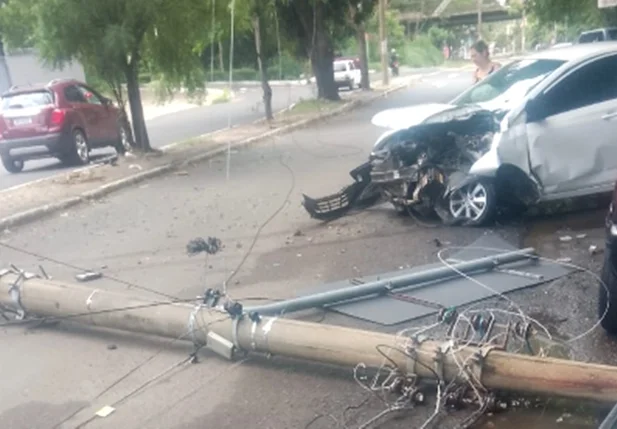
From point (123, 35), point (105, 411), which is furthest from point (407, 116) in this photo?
point (123, 35)

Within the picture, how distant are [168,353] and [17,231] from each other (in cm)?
603

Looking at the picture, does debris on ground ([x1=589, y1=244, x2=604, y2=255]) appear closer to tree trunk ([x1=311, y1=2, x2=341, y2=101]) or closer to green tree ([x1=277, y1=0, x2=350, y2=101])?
green tree ([x1=277, y1=0, x2=350, y2=101])

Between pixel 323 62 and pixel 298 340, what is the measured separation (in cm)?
2857

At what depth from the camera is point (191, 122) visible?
98.1 feet

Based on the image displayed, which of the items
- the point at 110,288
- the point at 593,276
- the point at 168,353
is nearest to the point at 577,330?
the point at 593,276

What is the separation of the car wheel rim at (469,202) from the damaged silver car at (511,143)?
1 centimetres

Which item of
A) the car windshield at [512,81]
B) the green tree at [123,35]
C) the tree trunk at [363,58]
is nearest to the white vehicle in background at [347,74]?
the tree trunk at [363,58]

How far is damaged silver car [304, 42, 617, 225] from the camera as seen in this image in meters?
9.05

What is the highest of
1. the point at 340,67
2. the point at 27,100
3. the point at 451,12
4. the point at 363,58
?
the point at 451,12

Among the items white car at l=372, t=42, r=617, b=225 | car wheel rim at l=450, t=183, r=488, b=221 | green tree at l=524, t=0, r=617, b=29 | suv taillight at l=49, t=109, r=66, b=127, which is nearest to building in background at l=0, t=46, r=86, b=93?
suv taillight at l=49, t=109, r=66, b=127

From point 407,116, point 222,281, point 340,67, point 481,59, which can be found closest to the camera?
point 222,281

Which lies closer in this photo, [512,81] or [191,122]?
[512,81]

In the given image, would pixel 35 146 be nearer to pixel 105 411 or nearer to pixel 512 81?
pixel 512 81

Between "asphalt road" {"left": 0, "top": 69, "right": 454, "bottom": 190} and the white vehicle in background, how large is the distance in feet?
8.59
